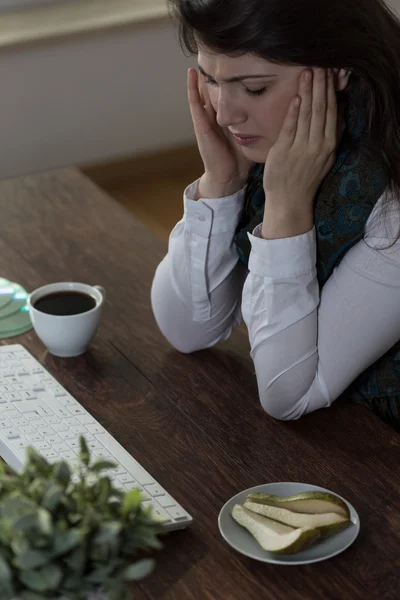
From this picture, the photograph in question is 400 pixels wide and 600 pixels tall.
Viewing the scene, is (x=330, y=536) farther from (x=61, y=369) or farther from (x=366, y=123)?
(x=366, y=123)

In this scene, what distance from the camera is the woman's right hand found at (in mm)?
1442

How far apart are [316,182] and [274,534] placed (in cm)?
55

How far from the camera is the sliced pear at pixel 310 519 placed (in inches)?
38.1

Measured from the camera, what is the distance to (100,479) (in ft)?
2.42

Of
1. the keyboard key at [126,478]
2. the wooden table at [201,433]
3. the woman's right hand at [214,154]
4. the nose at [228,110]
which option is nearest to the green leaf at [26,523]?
the wooden table at [201,433]

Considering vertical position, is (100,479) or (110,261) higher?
(100,479)

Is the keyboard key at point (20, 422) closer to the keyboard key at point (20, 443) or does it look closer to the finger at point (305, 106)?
the keyboard key at point (20, 443)

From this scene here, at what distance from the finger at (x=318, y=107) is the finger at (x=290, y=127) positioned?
2 cm

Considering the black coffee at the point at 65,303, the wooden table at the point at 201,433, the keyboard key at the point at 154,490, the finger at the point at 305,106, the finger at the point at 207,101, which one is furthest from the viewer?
the finger at the point at 207,101

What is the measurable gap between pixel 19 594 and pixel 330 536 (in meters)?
0.39

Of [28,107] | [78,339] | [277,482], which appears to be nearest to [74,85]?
[28,107]

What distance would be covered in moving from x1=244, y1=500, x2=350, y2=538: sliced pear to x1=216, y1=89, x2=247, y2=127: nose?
1.82 ft

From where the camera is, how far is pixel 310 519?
973 millimetres

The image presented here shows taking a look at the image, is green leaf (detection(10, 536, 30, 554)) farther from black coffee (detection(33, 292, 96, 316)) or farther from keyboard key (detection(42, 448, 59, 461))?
black coffee (detection(33, 292, 96, 316))
